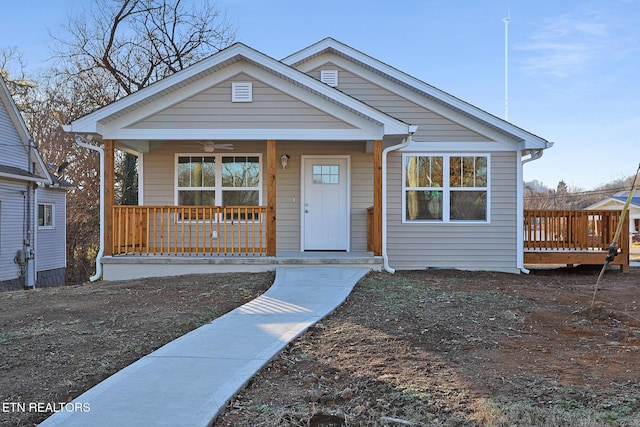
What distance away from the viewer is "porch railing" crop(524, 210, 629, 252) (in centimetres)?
1152

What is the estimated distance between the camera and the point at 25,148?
1752cm

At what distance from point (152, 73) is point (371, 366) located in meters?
20.3

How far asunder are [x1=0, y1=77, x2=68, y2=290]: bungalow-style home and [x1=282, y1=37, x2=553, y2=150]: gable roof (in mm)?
10318

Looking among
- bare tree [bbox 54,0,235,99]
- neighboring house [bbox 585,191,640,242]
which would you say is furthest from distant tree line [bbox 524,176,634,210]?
bare tree [bbox 54,0,235,99]

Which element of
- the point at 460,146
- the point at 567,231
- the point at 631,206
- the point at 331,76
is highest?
the point at 331,76

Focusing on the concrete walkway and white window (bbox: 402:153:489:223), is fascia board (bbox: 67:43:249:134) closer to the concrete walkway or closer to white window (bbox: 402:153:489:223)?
white window (bbox: 402:153:489:223)

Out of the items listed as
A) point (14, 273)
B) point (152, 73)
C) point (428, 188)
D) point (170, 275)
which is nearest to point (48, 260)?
point (14, 273)

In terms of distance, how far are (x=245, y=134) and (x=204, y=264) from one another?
2.49 meters

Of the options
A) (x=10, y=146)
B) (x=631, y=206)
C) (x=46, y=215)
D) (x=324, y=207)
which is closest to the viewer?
(x=324, y=207)

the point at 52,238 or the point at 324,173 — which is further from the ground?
the point at 324,173

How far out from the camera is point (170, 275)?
9.66 m

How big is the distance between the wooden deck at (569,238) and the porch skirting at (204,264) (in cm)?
399

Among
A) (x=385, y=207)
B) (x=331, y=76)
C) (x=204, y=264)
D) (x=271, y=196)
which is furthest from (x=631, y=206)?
(x=204, y=264)

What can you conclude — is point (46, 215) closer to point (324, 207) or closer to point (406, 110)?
point (324, 207)
